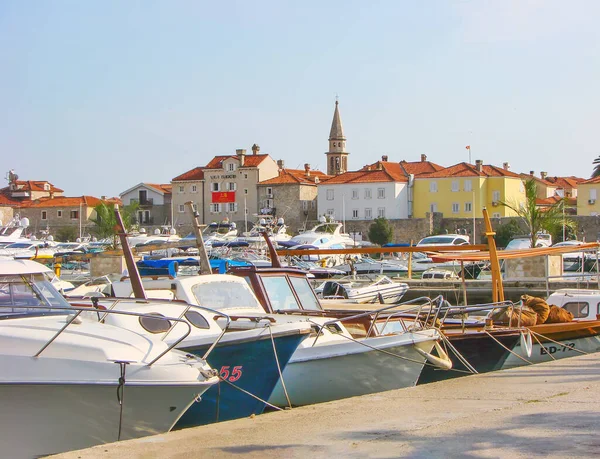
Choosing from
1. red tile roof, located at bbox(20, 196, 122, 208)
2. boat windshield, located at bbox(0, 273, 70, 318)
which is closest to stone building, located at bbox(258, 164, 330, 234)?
red tile roof, located at bbox(20, 196, 122, 208)

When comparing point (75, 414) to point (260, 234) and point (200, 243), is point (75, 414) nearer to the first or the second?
point (200, 243)

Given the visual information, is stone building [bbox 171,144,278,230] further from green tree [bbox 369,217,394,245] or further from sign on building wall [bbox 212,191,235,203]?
green tree [bbox 369,217,394,245]

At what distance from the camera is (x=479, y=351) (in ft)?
52.4

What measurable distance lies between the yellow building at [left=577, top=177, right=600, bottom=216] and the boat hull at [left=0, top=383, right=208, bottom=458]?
257 ft

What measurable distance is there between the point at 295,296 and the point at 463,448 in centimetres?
795

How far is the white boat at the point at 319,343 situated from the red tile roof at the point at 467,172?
7149cm

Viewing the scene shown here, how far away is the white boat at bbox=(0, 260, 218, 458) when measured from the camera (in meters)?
8.56

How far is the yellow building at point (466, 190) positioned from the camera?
84.4 metres

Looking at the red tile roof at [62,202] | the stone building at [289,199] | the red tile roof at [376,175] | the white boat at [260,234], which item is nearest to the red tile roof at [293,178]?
the stone building at [289,199]

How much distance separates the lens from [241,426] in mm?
9266

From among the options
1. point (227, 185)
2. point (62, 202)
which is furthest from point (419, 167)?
point (62, 202)

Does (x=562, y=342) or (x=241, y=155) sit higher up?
(x=241, y=155)

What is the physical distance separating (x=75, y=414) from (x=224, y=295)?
18.0 feet

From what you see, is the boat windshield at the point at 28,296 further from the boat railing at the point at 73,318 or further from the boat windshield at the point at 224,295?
the boat windshield at the point at 224,295
